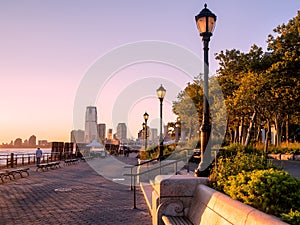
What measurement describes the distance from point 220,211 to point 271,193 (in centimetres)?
73

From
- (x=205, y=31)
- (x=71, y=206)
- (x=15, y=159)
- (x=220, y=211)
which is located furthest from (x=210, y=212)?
(x=15, y=159)

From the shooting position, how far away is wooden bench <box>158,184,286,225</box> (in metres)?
3.99

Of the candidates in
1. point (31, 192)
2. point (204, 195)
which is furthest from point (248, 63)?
point (204, 195)

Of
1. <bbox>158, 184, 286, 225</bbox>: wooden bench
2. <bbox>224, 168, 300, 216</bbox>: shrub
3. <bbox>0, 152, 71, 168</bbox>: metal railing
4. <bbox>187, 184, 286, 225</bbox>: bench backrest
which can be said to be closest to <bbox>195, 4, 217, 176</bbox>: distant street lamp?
<bbox>158, 184, 286, 225</bbox>: wooden bench

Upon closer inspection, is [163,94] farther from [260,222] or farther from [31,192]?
[260,222]

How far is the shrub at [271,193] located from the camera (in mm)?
4594

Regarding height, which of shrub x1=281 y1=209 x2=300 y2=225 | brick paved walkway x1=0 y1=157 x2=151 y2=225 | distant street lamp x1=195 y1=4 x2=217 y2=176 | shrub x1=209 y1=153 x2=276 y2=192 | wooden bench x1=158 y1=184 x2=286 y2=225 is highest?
distant street lamp x1=195 y1=4 x2=217 y2=176

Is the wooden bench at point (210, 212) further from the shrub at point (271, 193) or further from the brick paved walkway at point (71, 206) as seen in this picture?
the brick paved walkway at point (71, 206)

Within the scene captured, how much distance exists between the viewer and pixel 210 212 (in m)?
5.47

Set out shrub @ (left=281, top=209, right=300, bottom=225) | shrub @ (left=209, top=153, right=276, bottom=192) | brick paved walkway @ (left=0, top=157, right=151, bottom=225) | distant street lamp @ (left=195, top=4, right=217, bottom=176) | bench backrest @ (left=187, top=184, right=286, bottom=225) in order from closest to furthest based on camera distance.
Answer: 1. shrub @ (left=281, top=209, right=300, bottom=225)
2. bench backrest @ (left=187, top=184, right=286, bottom=225)
3. shrub @ (left=209, top=153, right=276, bottom=192)
4. distant street lamp @ (left=195, top=4, right=217, bottom=176)
5. brick paved walkway @ (left=0, top=157, right=151, bottom=225)

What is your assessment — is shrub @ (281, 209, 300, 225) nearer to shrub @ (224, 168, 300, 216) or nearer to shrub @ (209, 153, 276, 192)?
shrub @ (224, 168, 300, 216)

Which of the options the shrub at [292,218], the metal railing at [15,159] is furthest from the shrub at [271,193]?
the metal railing at [15,159]

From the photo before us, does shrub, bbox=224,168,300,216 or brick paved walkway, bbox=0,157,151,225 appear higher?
shrub, bbox=224,168,300,216

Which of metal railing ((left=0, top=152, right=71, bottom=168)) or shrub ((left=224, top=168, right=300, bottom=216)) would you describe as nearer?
shrub ((left=224, top=168, right=300, bottom=216))
